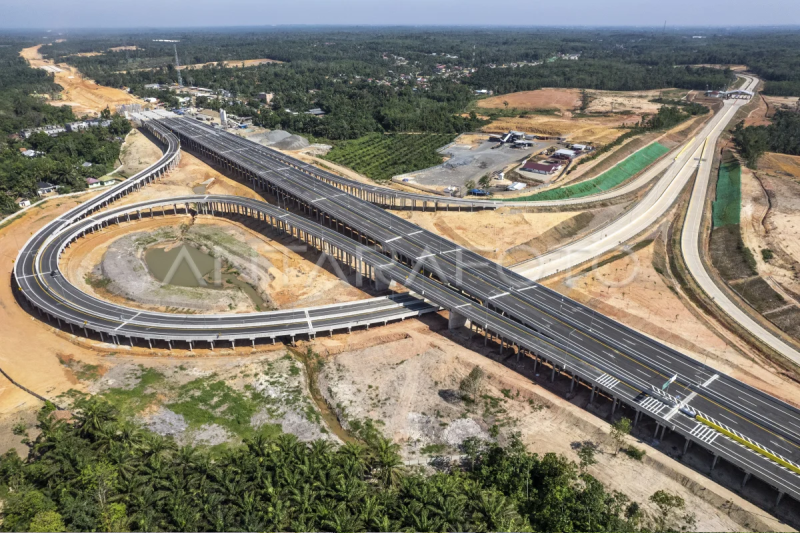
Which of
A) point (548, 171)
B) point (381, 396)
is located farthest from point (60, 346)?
point (548, 171)

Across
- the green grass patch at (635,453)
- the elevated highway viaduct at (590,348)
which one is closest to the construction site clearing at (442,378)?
the green grass patch at (635,453)

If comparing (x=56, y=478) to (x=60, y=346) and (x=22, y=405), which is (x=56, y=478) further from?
(x=60, y=346)

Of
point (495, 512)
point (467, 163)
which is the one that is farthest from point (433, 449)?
point (467, 163)

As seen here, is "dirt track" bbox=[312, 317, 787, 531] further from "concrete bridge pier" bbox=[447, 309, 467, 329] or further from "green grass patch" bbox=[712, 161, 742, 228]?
"green grass patch" bbox=[712, 161, 742, 228]

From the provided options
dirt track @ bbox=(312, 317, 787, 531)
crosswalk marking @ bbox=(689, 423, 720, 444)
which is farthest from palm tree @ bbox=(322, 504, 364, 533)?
crosswalk marking @ bbox=(689, 423, 720, 444)

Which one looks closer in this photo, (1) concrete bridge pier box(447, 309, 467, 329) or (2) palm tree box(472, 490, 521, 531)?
(2) palm tree box(472, 490, 521, 531)

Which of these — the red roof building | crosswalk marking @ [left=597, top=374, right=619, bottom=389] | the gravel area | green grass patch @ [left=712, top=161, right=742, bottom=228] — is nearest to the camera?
crosswalk marking @ [left=597, top=374, right=619, bottom=389]

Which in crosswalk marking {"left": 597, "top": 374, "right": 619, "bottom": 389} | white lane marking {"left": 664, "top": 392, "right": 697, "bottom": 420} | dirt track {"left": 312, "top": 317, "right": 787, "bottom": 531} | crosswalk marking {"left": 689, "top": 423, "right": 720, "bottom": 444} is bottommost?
dirt track {"left": 312, "top": 317, "right": 787, "bottom": 531}

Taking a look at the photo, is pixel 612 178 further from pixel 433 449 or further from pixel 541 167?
pixel 433 449
